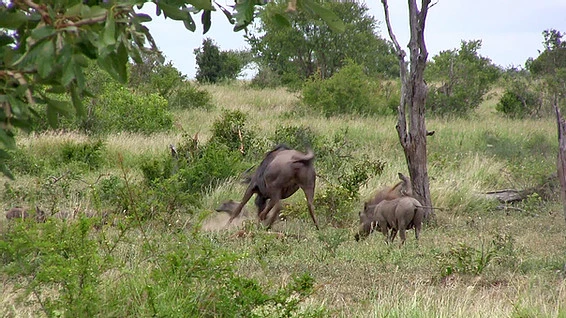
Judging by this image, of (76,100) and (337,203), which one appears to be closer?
(76,100)

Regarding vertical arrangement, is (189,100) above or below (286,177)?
below

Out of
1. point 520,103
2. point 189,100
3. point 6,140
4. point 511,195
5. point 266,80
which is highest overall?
point 6,140

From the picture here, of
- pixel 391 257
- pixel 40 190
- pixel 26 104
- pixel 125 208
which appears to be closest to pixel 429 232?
pixel 391 257

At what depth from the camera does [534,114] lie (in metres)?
25.8

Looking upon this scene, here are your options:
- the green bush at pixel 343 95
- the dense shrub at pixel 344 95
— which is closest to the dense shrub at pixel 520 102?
the dense shrub at pixel 344 95

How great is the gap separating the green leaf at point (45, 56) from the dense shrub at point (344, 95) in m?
20.2

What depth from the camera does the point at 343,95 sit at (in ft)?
74.8

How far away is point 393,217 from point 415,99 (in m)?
2.15

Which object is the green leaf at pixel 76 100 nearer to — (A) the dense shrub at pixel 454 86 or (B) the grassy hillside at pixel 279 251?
(B) the grassy hillside at pixel 279 251

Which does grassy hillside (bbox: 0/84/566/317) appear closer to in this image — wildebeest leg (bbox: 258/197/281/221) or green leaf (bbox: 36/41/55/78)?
wildebeest leg (bbox: 258/197/281/221)

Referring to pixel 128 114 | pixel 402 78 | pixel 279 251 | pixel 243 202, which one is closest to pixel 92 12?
pixel 279 251

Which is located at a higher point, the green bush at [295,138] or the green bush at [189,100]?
the green bush at [295,138]

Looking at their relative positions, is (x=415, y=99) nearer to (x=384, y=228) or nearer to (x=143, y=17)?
(x=384, y=228)

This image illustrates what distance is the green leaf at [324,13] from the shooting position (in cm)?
239
